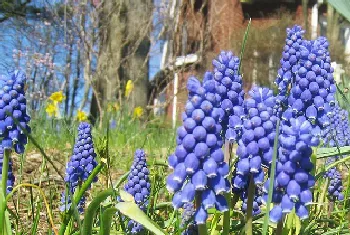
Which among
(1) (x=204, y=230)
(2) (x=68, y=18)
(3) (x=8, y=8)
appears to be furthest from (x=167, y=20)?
(1) (x=204, y=230)

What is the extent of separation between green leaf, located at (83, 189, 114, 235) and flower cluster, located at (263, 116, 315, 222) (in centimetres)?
41

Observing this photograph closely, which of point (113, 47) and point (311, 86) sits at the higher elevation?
point (113, 47)

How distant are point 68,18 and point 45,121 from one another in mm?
5177

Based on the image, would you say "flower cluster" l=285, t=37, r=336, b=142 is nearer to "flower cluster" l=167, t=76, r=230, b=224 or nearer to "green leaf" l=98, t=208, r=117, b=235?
"flower cluster" l=167, t=76, r=230, b=224

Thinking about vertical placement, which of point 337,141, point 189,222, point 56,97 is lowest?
point 189,222

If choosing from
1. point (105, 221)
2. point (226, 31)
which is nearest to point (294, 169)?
point (105, 221)

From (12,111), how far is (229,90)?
0.79 meters

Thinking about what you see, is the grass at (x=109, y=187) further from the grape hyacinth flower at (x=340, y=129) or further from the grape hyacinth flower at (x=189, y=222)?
the grape hyacinth flower at (x=340, y=129)

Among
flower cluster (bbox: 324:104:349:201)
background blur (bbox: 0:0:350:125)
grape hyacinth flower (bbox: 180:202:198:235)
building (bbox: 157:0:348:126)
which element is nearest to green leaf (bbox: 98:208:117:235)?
grape hyacinth flower (bbox: 180:202:198:235)

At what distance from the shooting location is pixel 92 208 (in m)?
1.34

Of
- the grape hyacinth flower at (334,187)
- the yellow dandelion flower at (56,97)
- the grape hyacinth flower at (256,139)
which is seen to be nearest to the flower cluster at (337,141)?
the grape hyacinth flower at (334,187)

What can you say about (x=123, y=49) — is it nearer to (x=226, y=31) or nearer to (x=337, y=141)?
(x=337, y=141)

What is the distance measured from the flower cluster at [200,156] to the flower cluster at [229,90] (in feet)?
0.62

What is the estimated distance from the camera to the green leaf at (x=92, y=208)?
52.0 inches
